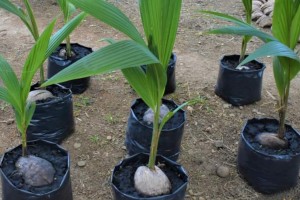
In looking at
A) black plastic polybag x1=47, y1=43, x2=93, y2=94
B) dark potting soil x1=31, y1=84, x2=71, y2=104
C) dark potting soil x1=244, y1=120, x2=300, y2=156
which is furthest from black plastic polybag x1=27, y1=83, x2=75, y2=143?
dark potting soil x1=244, y1=120, x2=300, y2=156

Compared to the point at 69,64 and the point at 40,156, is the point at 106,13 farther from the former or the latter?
the point at 69,64

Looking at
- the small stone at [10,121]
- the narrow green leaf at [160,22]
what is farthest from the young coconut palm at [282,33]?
the small stone at [10,121]

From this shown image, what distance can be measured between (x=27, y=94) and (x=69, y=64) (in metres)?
0.91

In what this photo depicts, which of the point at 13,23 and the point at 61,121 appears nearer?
the point at 61,121

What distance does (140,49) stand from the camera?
955 millimetres

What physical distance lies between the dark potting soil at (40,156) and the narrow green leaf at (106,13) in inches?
26.2

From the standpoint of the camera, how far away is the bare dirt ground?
1.78m

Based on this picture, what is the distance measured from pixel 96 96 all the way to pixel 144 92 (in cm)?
111

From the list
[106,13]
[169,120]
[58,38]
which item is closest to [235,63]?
[169,120]

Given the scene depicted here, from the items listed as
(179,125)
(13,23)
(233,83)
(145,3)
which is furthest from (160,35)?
(13,23)

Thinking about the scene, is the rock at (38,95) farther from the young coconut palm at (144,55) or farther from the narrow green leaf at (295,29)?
the narrow green leaf at (295,29)

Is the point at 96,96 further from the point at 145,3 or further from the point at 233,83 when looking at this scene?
the point at 145,3

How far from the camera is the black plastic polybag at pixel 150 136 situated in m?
1.75

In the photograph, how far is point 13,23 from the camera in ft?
10.5
